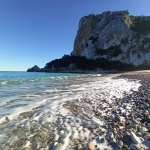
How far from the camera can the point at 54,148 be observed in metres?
4.64

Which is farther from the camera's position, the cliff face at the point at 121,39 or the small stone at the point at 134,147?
the cliff face at the point at 121,39

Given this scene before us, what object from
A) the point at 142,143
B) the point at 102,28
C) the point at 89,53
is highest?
the point at 102,28

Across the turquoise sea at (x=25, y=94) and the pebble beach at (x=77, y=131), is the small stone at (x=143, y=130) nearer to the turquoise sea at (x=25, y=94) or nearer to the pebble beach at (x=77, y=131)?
the pebble beach at (x=77, y=131)

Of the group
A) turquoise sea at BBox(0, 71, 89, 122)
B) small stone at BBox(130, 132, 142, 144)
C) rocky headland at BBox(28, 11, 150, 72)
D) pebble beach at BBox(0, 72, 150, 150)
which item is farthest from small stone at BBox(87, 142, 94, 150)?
rocky headland at BBox(28, 11, 150, 72)

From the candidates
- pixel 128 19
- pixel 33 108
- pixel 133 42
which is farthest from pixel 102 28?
pixel 33 108

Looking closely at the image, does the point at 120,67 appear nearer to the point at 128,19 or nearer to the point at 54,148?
the point at 128,19

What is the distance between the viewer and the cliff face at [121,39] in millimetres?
78062

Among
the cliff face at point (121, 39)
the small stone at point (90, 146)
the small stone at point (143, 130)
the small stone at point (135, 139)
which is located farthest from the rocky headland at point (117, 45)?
the small stone at point (90, 146)

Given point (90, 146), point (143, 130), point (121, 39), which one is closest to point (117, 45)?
point (121, 39)

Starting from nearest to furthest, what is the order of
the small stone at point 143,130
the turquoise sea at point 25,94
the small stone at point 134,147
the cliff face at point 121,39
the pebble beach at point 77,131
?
the small stone at point 134,147 → the pebble beach at point 77,131 → the small stone at point 143,130 → the turquoise sea at point 25,94 → the cliff face at point 121,39

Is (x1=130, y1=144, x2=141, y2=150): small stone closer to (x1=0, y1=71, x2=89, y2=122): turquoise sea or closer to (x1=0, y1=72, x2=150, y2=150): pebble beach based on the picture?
(x1=0, y1=72, x2=150, y2=150): pebble beach

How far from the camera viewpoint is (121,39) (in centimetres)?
8650

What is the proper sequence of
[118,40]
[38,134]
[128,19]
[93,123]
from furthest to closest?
[128,19], [118,40], [93,123], [38,134]

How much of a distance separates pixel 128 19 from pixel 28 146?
96.4 metres
